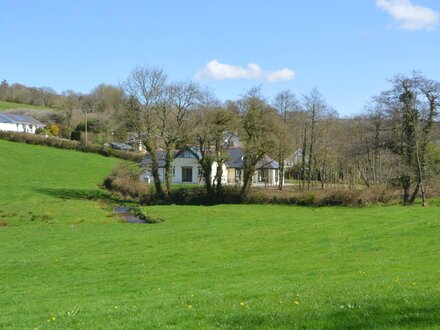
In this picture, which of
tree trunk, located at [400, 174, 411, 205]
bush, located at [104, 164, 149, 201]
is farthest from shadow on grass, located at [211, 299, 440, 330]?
bush, located at [104, 164, 149, 201]

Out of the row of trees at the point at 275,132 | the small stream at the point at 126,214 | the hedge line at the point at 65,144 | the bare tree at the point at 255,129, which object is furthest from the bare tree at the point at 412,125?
the hedge line at the point at 65,144

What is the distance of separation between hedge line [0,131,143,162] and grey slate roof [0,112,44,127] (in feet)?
109

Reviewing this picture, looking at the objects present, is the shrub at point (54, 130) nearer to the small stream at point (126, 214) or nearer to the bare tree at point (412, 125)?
the small stream at point (126, 214)

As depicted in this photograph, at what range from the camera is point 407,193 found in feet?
166

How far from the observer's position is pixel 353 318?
30.0 feet

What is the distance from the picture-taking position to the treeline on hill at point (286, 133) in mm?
52094

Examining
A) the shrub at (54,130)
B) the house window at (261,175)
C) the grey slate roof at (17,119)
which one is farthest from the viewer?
the grey slate roof at (17,119)

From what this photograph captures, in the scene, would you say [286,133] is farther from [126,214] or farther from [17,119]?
[17,119]

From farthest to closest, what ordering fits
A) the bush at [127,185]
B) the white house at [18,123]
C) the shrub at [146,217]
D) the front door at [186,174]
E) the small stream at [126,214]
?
Answer: the white house at [18,123] → the front door at [186,174] → the bush at [127,185] → the small stream at [126,214] → the shrub at [146,217]

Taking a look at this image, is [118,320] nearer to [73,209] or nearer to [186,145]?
[73,209]

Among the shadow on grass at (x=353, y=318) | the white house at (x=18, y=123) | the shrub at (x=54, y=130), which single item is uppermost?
the white house at (x=18, y=123)

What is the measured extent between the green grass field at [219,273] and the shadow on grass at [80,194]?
16.1m

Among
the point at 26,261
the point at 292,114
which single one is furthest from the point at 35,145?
the point at 26,261

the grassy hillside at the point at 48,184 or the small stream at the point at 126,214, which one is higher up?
the grassy hillside at the point at 48,184
